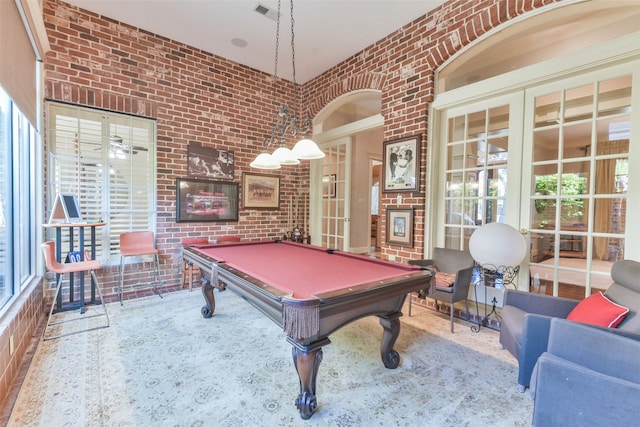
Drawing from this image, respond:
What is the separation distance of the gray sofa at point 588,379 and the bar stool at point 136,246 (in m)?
3.95

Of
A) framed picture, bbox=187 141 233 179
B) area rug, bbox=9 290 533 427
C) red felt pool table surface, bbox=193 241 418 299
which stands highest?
framed picture, bbox=187 141 233 179

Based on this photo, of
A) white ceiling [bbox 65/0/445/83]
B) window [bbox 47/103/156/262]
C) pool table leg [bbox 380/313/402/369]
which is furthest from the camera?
window [bbox 47/103/156/262]

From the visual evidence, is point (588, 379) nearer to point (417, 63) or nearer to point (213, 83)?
point (417, 63)

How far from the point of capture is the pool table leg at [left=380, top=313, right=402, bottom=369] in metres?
2.13

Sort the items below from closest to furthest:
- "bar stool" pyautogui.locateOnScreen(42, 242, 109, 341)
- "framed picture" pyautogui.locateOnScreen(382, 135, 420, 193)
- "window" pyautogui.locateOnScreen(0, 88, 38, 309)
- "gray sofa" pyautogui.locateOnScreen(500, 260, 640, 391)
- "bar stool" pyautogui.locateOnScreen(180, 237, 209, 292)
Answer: "gray sofa" pyautogui.locateOnScreen(500, 260, 640, 391) < "window" pyautogui.locateOnScreen(0, 88, 38, 309) < "bar stool" pyautogui.locateOnScreen(42, 242, 109, 341) < "framed picture" pyautogui.locateOnScreen(382, 135, 420, 193) < "bar stool" pyautogui.locateOnScreen(180, 237, 209, 292)

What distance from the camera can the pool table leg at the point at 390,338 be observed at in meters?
2.13

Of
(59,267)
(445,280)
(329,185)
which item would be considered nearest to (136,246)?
(59,267)

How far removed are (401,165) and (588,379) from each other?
9.11ft

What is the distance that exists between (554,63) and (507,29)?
2.07 ft

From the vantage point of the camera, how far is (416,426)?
Result: 63.2 inches

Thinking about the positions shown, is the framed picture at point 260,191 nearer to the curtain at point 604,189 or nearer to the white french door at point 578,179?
the white french door at point 578,179

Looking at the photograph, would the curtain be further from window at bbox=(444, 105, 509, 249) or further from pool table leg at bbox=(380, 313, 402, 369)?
pool table leg at bbox=(380, 313, 402, 369)

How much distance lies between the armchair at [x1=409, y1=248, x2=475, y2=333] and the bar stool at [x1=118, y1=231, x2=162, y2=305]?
3.32m

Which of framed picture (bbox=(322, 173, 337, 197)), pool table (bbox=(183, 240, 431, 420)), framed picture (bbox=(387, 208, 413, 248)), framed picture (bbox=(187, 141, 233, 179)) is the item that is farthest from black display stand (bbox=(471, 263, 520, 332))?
framed picture (bbox=(187, 141, 233, 179))
